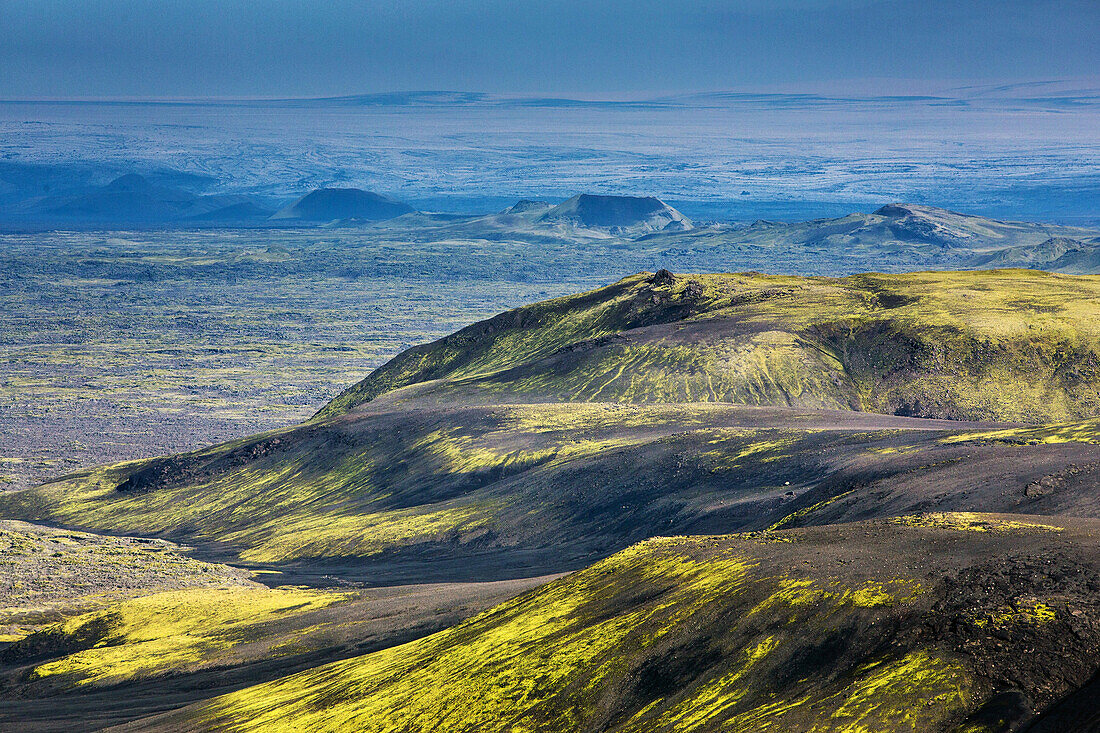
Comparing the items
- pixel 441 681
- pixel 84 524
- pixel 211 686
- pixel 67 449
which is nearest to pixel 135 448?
pixel 67 449

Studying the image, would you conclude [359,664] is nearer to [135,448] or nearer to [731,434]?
[731,434]

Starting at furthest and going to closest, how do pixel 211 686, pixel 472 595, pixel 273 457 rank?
1. pixel 273 457
2. pixel 472 595
3. pixel 211 686

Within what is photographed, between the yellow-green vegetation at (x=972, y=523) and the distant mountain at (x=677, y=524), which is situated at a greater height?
the yellow-green vegetation at (x=972, y=523)

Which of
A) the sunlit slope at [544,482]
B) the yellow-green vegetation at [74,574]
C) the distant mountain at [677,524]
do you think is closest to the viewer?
the distant mountain at [677,524]

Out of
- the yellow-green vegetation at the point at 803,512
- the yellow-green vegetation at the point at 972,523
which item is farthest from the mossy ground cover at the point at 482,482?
the yellow-green vegetation at the point at 972,523

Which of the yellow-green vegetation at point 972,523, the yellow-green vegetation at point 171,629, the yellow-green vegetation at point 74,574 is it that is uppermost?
the yellow-green vegetation at point 972,523

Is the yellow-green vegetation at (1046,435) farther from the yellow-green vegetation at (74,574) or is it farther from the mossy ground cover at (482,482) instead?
the yellow-green vegetation at (74,574)

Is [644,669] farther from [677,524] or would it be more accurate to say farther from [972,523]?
[677,524]
